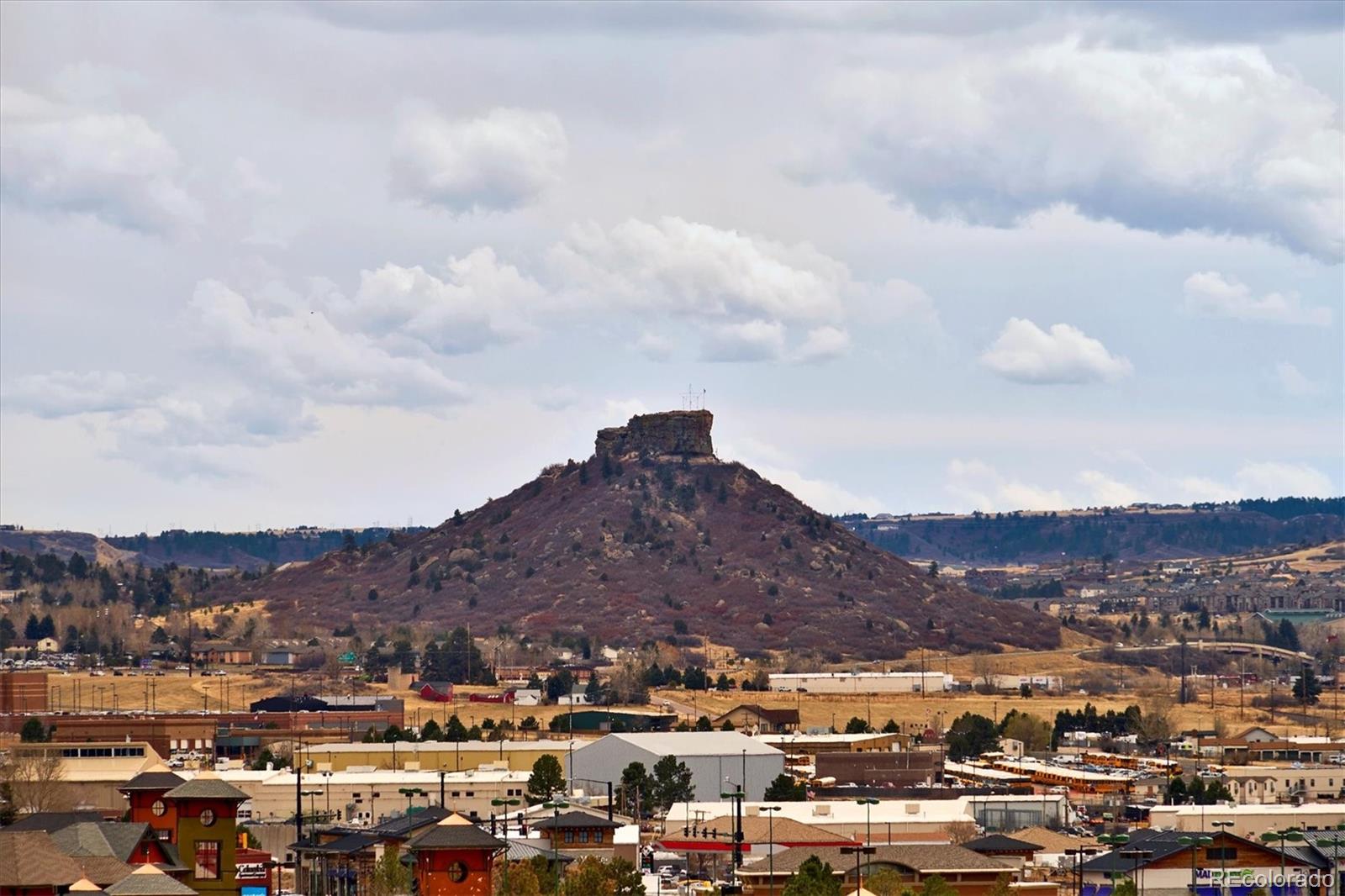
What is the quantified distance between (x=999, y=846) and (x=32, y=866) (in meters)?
58.0

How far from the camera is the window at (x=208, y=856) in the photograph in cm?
9781

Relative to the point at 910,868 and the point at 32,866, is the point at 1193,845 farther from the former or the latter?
the point at 32,866

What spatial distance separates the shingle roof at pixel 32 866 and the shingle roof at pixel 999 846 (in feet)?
172

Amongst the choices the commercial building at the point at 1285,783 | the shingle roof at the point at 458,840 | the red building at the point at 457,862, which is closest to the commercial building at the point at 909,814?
the commercial building at the point at 1285,783

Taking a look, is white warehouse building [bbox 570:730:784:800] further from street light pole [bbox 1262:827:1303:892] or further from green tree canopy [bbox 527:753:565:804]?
street light pole [bbox 1262:827:1303:892]

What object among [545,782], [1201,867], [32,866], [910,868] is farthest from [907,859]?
[32,866]

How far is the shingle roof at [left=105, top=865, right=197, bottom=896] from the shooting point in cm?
7650

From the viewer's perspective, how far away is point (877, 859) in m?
122

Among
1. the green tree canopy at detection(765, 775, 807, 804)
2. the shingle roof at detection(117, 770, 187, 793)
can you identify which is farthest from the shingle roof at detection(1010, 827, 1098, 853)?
the shingle roof at detection(117, 770, 187, 793)

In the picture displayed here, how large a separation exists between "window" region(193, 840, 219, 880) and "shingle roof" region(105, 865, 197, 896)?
681 inches

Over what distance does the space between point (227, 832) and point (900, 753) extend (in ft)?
334

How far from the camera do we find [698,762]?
588 ft

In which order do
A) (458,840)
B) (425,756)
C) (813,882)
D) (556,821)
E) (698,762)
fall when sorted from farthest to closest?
(425,756), (698,762), (556,821), (813,882), (458,840)

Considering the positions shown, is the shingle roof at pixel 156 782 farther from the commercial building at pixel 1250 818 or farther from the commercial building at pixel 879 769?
the commercial building at pixel 879 769
